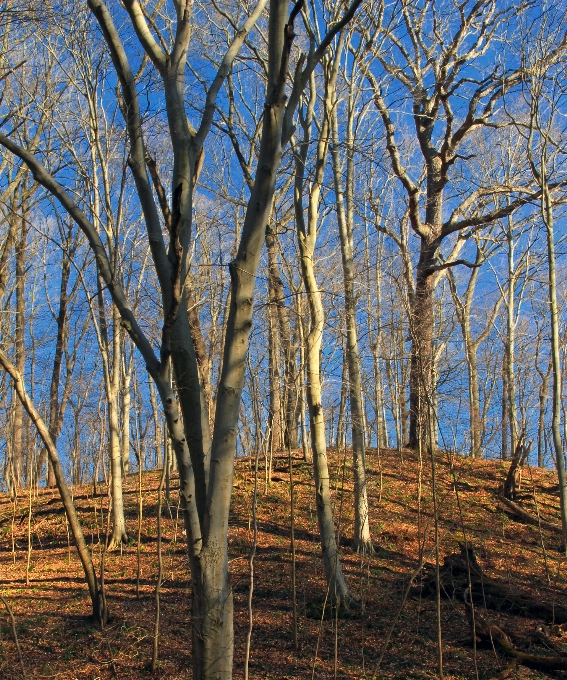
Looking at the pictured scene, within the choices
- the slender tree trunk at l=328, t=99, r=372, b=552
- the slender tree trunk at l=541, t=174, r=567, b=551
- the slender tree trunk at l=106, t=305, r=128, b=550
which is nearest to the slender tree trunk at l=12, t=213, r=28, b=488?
the slender tree trunk at l=106, t=305, r=128, b=550

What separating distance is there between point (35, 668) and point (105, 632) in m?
0.72

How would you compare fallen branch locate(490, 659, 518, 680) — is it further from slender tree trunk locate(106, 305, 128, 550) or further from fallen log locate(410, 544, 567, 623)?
slender tree trunk locate(106, 305, 128, 550)

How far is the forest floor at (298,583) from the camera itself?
5.80 m

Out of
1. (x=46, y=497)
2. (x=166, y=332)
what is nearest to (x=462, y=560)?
(x=166, y=332)

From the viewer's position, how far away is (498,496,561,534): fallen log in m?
11.4

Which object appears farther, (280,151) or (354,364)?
(354,364)

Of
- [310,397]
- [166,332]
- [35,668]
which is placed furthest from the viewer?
[310,397]

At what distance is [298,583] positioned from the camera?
26.5ft

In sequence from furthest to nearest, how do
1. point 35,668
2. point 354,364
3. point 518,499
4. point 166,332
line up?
point 518,499, point 354,364, point 35,668, point 166,332

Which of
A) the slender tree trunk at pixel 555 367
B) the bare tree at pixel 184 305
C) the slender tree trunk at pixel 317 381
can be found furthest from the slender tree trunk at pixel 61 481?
the slender tree trunk at pixel 555 367

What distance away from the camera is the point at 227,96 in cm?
1269

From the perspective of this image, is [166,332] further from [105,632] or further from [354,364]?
[354,364]

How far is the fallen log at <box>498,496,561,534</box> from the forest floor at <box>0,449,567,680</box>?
224 millimetres

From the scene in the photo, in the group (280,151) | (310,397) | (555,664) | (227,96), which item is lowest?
(555,664)
